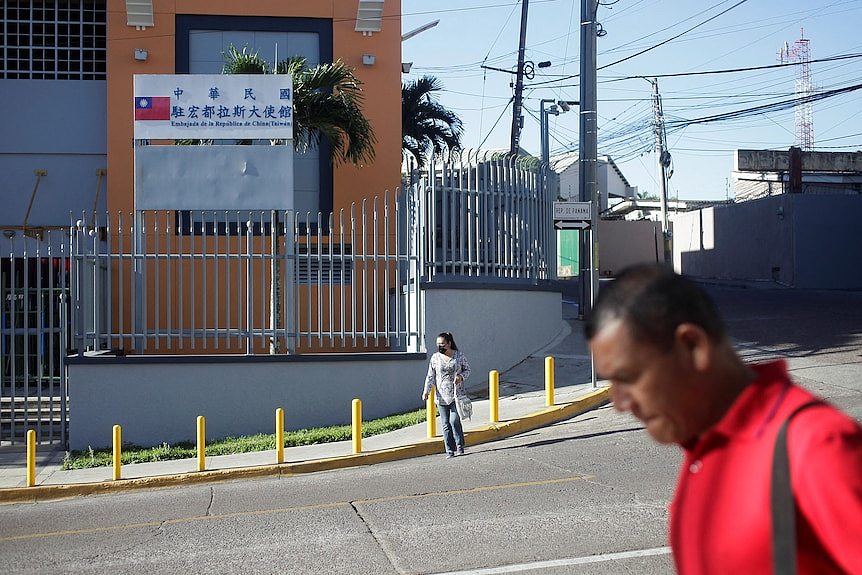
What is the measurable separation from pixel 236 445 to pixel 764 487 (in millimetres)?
12181

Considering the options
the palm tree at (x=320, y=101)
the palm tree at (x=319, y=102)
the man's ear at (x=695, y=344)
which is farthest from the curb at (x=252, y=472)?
the man's ear at (x=695, y=344)

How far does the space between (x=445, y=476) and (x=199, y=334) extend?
18.9 ft

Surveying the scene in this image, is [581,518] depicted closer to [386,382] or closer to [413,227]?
[386,382]

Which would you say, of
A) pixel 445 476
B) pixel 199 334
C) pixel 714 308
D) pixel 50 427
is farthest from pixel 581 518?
pixel 50 427

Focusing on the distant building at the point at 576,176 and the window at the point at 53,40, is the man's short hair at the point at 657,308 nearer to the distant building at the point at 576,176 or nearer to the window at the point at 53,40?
the window at the point at 53,40

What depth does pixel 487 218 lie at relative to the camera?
17266mm

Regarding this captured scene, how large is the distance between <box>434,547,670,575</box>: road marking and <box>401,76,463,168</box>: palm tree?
64.7ft

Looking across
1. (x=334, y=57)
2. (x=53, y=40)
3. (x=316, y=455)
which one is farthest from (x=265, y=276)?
(x=53, y=40)

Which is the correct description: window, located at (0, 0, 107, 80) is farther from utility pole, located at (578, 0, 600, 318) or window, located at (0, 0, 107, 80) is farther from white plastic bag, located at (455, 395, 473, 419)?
white plastic bag, located at (455, 395, 473, 419)

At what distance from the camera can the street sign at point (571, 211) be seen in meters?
15.7

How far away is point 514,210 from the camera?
17797mm

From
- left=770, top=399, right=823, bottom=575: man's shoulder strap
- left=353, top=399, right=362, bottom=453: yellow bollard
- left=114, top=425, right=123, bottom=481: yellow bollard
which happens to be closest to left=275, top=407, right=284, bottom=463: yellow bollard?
left=353, top=399, right=362, bottom=453: yellow bollard

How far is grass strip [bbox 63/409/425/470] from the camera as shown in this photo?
13148mm

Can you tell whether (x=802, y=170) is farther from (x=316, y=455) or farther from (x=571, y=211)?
(x=316, y=455)
